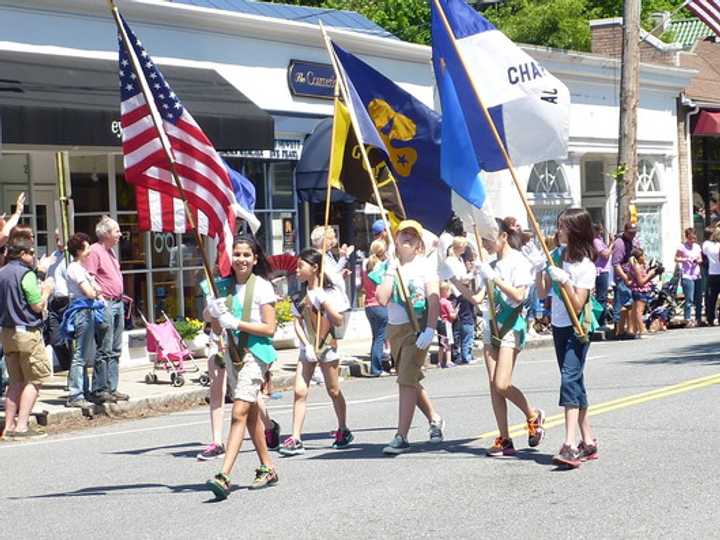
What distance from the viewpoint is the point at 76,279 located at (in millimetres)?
14242

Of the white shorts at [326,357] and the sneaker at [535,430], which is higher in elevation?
the white shorts at [326,357]

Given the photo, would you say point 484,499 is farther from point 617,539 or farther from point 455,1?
point 455,1

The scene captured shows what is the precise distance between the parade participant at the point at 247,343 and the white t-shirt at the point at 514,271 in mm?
1933

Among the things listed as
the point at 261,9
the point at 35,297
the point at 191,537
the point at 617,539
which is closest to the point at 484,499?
the point at 617,539

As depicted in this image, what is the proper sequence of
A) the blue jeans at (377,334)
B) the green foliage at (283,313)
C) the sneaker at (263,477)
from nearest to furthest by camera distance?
the sneaker at (263,477) → the blue jeans at (377,334) → the green foliage at (283,313)

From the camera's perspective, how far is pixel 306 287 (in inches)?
448

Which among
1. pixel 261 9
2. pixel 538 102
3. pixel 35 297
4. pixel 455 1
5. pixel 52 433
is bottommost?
pixel 52 433

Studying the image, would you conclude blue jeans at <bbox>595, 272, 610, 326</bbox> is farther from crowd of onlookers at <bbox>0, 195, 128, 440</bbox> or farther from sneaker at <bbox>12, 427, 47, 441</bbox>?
sneaker at <bbox>12, 427, 47, 441</bbox>

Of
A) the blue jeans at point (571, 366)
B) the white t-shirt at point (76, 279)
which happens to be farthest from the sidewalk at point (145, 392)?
the blue jeans at point (571, 366)

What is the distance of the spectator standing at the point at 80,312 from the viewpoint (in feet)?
46.8

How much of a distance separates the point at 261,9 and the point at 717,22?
10095 mm

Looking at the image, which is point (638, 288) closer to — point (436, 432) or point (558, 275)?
point (436, 432)

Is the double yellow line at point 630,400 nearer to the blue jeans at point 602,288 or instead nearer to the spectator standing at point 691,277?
the blue jeans at point 602,288

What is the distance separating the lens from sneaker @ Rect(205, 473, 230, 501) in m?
8.80
